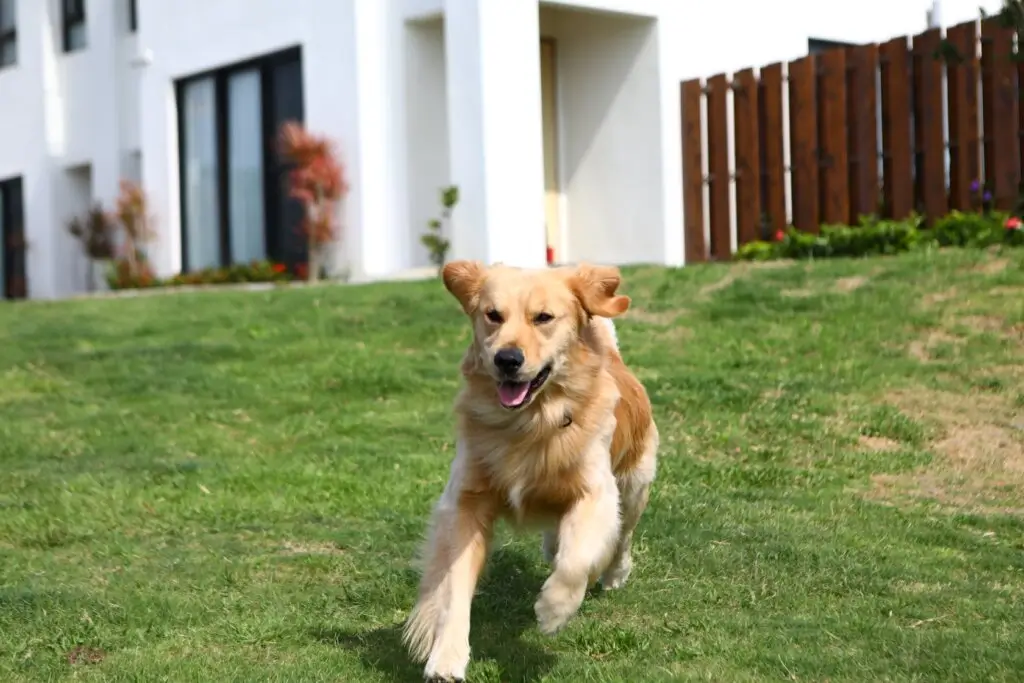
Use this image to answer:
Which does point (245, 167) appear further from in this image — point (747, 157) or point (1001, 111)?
point (1001, 111)

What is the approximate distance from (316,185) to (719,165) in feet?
15.8

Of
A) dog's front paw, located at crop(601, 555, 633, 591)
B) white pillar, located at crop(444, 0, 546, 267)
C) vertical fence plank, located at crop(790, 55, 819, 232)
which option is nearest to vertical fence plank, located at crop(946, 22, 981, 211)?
vertical fence plank, located at crop(790, 55, 819, 232)

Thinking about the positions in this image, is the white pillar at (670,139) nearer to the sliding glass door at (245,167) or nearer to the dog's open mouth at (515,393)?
the sliding glass door at (245,167)

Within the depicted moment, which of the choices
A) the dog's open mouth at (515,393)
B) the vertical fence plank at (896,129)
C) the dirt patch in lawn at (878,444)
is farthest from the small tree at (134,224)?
the dog's open mouth at (515,393)

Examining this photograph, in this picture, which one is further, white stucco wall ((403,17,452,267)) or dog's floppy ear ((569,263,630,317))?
white stucco wall ((403,17,452,267))

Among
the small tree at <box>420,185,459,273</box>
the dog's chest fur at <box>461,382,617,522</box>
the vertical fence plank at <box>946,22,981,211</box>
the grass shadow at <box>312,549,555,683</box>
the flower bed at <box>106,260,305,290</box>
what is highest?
the vertical fence plank at <box>946,22,981,211</box>

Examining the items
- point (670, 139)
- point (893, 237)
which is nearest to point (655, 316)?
point (893, 237)

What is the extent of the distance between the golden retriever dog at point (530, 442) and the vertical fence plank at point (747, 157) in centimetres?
1049

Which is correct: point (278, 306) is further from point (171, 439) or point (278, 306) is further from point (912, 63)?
point (912, 63)

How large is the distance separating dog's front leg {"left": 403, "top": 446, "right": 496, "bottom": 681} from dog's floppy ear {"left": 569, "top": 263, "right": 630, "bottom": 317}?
0.69m

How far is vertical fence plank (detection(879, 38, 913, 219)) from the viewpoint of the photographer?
13375 mm

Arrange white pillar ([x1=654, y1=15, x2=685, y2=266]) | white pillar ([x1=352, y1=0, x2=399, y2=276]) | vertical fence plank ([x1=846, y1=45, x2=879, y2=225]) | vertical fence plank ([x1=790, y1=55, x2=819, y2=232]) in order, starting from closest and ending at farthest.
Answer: vertical fence plank ([x1=846, y1=45, x2=879, y2=225]) → vertical fence plank ([x1=790, y1=55, x2=819, y2=232]) → white pillar ([x1=352, y1=0, x2=399, y2=276]) → white pillar ([x1=654, y1=15, x2=685, y2=266])

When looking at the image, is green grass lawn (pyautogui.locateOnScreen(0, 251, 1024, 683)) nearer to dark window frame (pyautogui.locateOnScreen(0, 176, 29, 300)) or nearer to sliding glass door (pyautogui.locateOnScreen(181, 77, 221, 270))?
sliding glass door (pyautogui.locateOnScreen(181, 77, 221, 270))

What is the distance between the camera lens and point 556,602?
151 inches
